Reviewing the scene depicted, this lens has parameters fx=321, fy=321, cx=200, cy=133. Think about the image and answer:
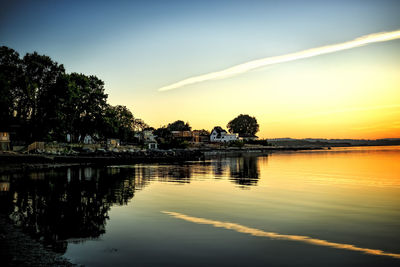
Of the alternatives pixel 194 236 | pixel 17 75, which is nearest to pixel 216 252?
pixel 194 236

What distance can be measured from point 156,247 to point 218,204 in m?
9.52

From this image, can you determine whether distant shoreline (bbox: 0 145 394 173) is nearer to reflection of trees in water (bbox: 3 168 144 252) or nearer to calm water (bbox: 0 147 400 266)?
reflection of trees in water (bbox: 3 168 144 252)

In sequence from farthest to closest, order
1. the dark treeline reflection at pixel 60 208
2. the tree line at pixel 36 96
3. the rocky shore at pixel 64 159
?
the tree line at pixel 36 96, the rocky shore at pixel 64 159, the dark treeline reflection at pixel 60 208

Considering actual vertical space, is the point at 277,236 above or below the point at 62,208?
below

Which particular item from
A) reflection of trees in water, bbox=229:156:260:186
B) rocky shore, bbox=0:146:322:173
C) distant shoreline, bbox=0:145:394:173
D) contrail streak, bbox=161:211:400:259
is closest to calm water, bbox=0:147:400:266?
contrail streak, bbox=161:211:400:259

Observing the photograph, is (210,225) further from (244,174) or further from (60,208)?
(244,174)

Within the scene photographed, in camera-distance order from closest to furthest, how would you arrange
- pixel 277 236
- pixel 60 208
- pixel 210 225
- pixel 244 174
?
pixel 277 236
pixel 210 225
pixel 60 208
pixel 244 174

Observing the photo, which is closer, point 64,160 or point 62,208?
point 62,208

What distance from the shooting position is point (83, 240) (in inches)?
487

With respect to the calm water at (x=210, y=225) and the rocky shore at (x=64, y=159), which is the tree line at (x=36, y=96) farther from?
the calm water at (x=210, y=225)

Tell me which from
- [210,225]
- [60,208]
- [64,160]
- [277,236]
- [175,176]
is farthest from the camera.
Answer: [64,160]

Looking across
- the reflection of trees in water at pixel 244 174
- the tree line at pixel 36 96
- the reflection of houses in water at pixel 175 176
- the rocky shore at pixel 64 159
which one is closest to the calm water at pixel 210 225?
the reflection of trees in water at pixel 244 174

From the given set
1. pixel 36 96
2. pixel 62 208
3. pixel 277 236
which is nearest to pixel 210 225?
pixel 277 236

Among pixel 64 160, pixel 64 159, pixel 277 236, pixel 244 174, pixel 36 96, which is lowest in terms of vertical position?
pixel 244 174
